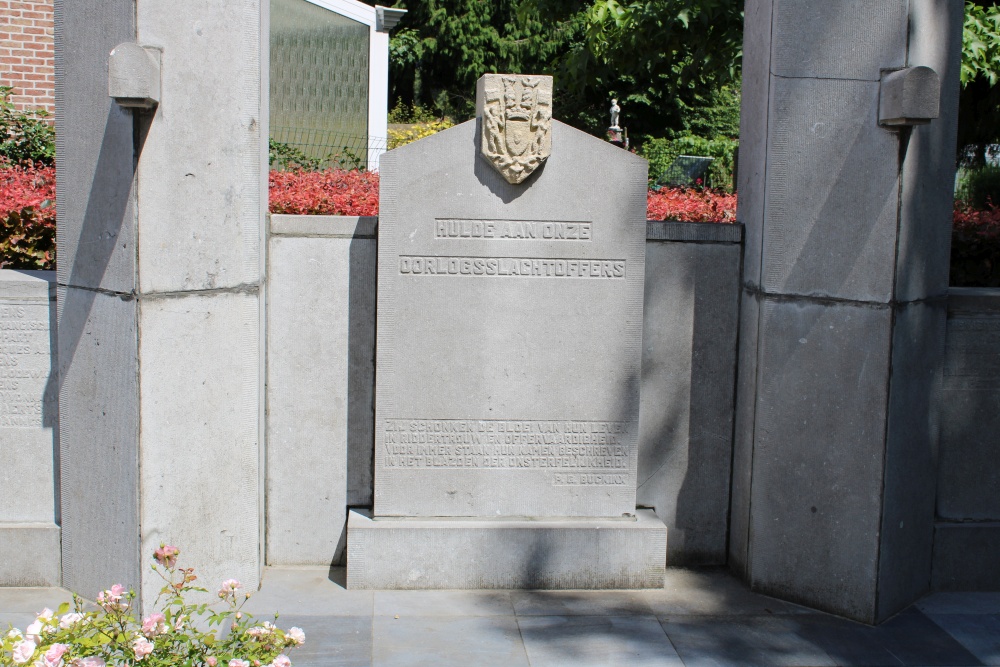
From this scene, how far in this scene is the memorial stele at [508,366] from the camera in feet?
16.7

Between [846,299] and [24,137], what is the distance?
32.9 ft

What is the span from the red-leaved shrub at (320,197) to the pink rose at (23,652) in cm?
354

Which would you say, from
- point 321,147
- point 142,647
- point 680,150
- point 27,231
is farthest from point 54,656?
point 680,150

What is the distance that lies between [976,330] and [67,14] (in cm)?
459

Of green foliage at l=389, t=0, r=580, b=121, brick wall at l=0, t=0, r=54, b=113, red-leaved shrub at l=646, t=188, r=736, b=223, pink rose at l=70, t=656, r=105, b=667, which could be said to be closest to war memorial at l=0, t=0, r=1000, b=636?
red-leaved shrub at l=646, t=188, r=736, b=223

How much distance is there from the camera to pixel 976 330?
209 inches

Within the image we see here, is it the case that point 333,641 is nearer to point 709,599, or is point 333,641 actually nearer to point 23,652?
point 709,599

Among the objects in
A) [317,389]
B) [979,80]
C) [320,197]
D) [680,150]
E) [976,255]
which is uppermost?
[680,150]

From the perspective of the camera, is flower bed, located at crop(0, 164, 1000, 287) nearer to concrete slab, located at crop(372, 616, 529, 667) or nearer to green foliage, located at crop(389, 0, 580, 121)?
concrete slab, located at crop(372, 616, 529, 667)

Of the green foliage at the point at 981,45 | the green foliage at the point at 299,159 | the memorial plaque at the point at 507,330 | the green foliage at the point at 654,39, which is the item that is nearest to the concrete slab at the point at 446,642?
the memorial plaque at the point at 507,330

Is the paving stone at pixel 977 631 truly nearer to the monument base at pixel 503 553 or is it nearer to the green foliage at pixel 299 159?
the monument base at pixel 503 553

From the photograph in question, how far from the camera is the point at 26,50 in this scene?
1293cm

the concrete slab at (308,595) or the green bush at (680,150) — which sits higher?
the green bush at (680,150)

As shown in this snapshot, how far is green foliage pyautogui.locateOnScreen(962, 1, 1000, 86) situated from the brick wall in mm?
10303
